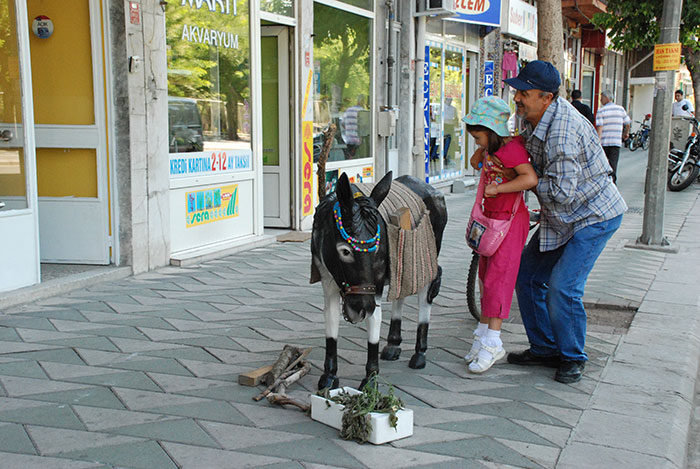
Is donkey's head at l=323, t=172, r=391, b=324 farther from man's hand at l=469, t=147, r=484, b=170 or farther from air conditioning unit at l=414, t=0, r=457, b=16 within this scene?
air conditioning unit at l=414, t=0, r=457, b=16

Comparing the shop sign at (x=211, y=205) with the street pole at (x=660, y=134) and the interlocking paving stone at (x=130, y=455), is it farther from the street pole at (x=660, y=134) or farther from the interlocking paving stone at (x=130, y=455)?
the street pole at (x=660, y=134)

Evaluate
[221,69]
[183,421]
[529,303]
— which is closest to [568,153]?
[529,303]

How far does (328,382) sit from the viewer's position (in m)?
4.02

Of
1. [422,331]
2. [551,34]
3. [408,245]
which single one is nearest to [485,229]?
[408,245]

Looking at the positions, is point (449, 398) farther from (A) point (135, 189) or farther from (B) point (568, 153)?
(A) point (135, 189)

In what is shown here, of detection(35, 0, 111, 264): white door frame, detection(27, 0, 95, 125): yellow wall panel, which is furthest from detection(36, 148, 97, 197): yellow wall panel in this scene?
detection(27, 0, 95, 125): yellow wall panel

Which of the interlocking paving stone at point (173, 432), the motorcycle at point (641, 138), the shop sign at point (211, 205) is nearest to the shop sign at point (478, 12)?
the shop sign at point (211, 205)

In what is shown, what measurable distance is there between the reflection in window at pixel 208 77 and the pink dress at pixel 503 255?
4.23 metres

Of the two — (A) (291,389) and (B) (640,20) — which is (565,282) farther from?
(B) (640,20)

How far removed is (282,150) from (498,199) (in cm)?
557

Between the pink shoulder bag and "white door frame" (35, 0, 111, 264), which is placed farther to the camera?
"white door frame" (35, 0, 111, 264)

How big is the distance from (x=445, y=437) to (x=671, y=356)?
2150 mm

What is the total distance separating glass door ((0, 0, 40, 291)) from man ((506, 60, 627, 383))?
4036 mm

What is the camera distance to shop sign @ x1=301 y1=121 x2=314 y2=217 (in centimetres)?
949
